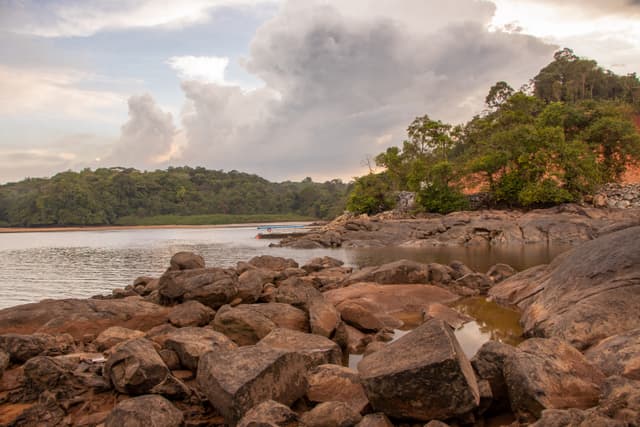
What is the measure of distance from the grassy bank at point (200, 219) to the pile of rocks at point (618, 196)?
7602 cm

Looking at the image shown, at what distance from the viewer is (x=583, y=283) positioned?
834 centimetres

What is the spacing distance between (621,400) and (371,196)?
53640mm

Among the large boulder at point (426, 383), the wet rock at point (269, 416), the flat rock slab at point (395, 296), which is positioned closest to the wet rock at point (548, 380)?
the large boulder at point (426, 383)

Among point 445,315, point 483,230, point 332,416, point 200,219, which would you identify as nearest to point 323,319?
point 445,315

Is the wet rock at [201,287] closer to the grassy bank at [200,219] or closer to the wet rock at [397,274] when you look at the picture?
the wet rock at [397,274]

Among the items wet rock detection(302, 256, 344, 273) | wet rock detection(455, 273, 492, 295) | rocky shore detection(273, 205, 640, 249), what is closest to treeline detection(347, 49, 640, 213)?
rocky shore detection(273, 205, 640, 249)

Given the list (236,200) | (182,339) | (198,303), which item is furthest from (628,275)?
(236,200)

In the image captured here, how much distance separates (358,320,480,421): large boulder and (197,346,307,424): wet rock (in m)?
0.91

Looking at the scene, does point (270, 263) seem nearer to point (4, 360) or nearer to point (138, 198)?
point (4, 360)

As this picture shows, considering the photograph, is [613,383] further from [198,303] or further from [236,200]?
[236,200]

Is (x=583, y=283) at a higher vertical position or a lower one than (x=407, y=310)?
higher

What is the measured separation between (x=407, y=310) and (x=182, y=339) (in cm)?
622

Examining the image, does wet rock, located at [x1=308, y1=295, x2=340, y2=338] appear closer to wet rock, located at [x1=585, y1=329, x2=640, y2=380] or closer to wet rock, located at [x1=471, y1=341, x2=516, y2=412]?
wet rock, located at [x1=471, y1=341, x2=516, y2=412]

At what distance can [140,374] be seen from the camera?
5539mm
